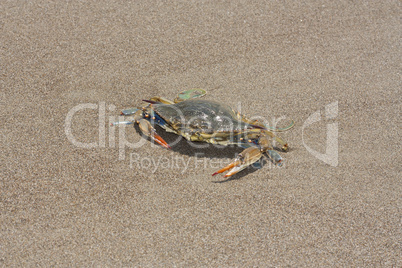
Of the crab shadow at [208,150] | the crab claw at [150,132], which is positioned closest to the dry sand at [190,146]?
the crab shadow at [208,150]

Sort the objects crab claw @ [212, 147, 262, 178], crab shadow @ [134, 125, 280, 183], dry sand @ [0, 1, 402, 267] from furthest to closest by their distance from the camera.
→ crab shadow @ [134, 125, 280, 183] < crab claw @ [212, 147, 262, 178] < dry sand @ [0, 1, 402, 267]

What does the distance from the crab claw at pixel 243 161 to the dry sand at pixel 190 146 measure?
126mm

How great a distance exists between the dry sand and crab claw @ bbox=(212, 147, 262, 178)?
126mm

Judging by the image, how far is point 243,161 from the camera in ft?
9.56

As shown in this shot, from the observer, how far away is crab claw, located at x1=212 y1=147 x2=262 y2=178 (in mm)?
2891

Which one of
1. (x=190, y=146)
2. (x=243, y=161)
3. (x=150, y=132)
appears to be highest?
(x=150, y=132)

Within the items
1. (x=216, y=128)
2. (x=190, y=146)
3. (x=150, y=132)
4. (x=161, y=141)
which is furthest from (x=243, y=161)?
(x=150, y=132)

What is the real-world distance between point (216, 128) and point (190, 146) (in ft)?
1.41

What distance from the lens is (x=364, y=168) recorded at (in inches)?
120

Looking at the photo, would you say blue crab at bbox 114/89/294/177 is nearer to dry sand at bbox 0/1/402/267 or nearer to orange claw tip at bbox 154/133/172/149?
orange claw tip at bbox 154/133/172/149

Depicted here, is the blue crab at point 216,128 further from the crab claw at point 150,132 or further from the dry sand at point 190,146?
the dry sand at point 190,146

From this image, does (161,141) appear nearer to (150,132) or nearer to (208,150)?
(150,132)

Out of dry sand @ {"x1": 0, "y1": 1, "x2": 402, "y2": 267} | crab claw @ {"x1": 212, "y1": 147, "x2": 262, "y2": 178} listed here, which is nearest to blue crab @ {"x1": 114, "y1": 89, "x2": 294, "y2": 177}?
crab claw @ {"x1": 212, "y1": 147, "x2": 262, "y2": 178}

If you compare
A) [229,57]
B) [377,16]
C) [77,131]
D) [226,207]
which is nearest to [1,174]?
[77,131]
